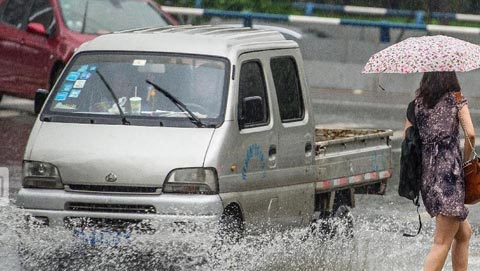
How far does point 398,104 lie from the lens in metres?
24.0

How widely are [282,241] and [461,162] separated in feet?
5.82

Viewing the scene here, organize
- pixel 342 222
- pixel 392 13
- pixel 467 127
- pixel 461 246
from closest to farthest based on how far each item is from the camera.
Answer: pixel 467 127
pixel 461 246
pixel 342 222
pixel 392 13

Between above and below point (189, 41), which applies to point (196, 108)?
below

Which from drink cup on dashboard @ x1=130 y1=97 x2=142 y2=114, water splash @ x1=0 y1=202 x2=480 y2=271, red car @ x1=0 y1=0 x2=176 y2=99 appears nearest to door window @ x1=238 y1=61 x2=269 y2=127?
drink cup on dashboard @ x1=130 y1=97 x2=142 y2=114

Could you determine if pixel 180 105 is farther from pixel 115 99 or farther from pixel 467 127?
pixel 467 127

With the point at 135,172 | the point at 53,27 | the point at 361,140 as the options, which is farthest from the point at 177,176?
the point at 53,27

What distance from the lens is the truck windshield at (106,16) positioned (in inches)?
768

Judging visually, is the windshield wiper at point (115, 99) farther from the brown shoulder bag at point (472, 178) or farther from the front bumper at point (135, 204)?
the brown shoulder bag at point (472, 178)

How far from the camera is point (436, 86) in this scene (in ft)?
29.0

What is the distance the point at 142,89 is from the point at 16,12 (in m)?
10.5

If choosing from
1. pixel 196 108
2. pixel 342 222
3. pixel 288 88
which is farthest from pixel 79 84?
pixel 342 222

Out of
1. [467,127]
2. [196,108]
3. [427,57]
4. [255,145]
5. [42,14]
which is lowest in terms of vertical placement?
[42,14]

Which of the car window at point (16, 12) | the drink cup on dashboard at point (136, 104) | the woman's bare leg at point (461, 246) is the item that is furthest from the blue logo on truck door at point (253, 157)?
the car window at point (16, 12)

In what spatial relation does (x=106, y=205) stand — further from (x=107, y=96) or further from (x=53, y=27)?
(x=53, y=27)
